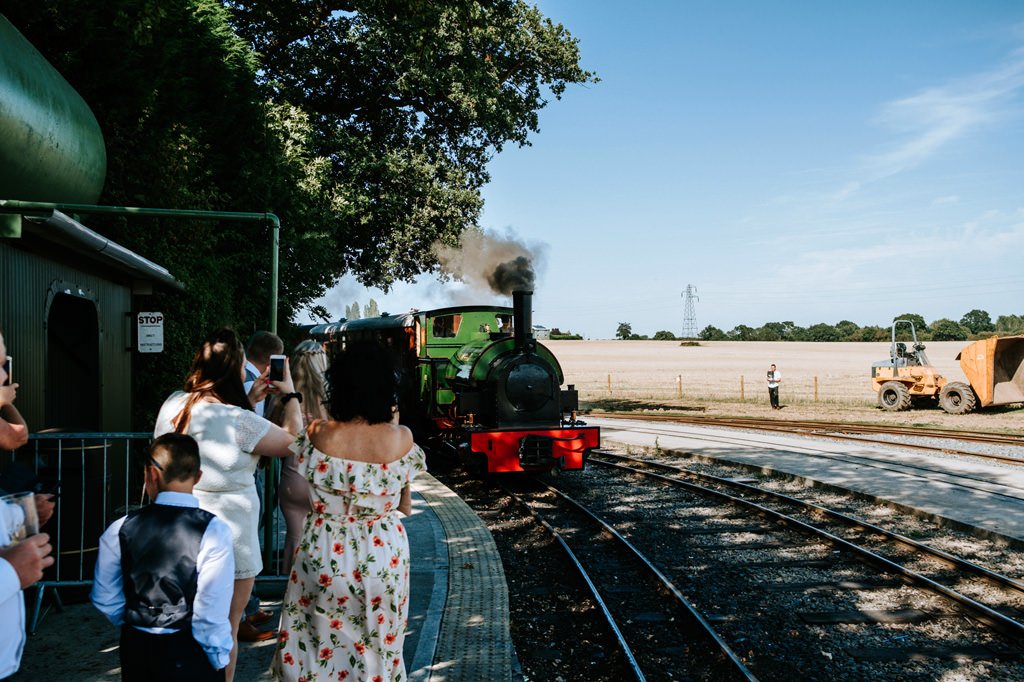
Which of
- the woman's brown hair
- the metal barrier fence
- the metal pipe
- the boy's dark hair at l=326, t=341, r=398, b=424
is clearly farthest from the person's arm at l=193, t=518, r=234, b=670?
the metal pipe

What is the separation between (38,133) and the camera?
20.1 feet

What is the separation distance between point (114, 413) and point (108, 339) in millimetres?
805

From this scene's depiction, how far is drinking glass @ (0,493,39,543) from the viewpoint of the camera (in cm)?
226

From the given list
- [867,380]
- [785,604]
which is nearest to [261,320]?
[785,604]

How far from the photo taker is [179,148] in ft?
37.9

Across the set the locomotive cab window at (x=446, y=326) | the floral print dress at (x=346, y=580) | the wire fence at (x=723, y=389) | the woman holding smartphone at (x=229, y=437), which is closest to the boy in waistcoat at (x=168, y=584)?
the floral print dress at (x=346, y=580)

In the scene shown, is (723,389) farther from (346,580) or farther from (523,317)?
(346,580)

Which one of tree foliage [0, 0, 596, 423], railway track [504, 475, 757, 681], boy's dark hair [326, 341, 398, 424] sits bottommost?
railway track [504, 475, 757, 681]

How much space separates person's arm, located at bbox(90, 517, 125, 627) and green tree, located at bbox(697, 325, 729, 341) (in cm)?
8055

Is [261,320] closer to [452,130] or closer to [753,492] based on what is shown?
[452,130]

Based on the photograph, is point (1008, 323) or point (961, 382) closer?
point (961, 382)

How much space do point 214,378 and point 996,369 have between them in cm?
2315

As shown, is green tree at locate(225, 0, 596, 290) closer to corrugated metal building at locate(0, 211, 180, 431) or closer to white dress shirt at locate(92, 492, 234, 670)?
corrugated metal building at locate(0, 211, 180, 431)

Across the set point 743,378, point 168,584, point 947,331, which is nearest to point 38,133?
point 168,584
